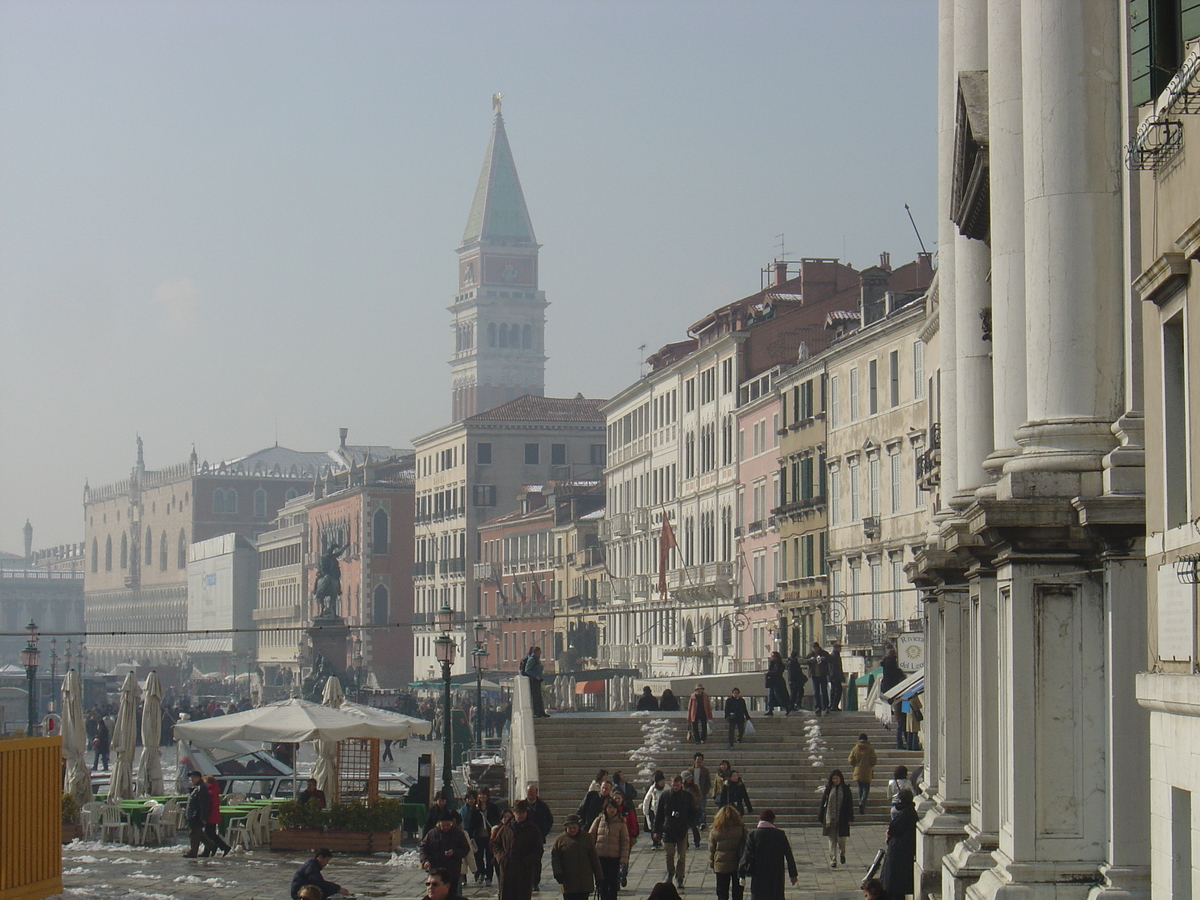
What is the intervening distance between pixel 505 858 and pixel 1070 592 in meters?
6.93

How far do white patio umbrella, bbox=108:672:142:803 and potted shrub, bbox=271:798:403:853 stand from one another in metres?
5.13

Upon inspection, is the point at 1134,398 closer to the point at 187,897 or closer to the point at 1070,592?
the point at 1070,592

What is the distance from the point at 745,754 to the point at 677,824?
35.3 feet

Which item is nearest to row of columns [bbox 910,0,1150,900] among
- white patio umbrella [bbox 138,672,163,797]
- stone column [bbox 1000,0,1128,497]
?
stone column [bbox 1000,0,1128,497]

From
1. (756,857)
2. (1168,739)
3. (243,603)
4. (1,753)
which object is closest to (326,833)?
(1,753)

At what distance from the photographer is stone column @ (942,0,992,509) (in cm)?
1734

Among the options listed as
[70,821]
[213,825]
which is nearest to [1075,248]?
[213,825]

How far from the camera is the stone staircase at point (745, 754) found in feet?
98.8

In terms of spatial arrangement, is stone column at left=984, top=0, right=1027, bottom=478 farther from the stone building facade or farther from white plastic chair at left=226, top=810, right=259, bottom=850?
the stone building facade

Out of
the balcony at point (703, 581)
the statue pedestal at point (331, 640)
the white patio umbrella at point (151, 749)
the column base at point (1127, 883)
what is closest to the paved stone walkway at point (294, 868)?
the white patio umbrella at point (151, 749)

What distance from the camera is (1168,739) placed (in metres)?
9.25

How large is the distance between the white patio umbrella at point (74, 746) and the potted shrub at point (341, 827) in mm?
5061

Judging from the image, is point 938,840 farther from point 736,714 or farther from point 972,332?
point 736,714

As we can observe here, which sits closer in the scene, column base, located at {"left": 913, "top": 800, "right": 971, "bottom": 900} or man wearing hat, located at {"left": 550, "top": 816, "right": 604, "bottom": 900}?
man wearing hat, located at {"left": 550, "top": 816, "right": 604, "bottom": 900}
